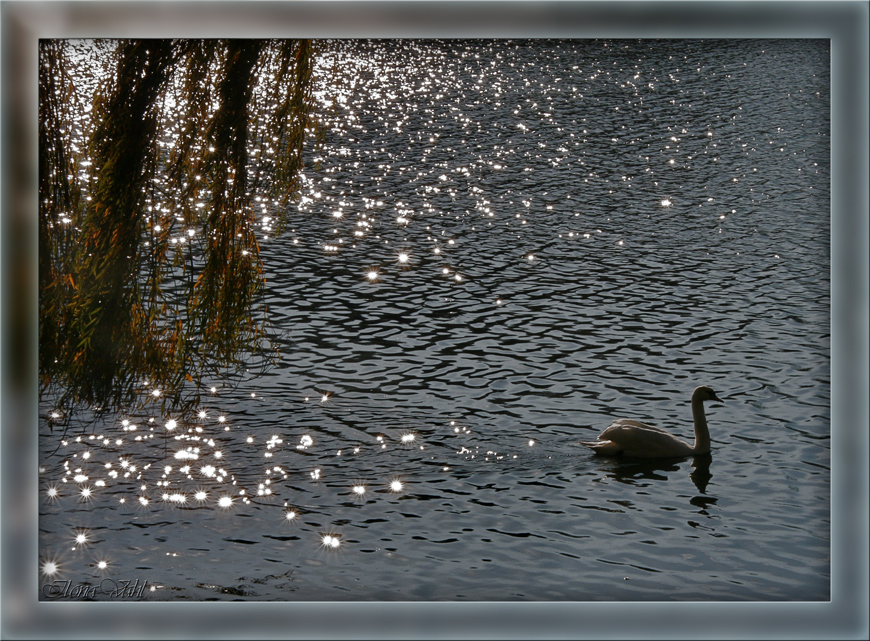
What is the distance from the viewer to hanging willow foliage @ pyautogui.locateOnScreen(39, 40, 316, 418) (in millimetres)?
6172

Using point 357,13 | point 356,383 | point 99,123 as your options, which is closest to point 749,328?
point 356,383

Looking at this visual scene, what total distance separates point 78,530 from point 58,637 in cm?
71

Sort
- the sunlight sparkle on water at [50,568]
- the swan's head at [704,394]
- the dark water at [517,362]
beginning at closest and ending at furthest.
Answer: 1. the sunlight sparkle on water at [50,568]
2. the dark water at [517,362]
3. the swan's head at [704,394]

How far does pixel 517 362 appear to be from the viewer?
9.53 meters

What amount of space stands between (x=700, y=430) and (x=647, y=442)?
0.45m

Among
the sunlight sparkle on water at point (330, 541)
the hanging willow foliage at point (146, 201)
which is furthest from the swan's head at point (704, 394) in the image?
the hanging willow foliage at point (146, 201)

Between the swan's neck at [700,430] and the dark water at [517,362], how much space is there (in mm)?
120

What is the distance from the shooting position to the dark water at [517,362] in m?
6.15

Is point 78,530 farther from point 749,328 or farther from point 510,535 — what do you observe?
point 749,328

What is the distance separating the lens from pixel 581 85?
14375 millimetres

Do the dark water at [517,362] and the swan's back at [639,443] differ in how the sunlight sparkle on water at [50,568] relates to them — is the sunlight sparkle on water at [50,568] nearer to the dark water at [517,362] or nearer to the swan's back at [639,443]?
the dark water at [517,362]

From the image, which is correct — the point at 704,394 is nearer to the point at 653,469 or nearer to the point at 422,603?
the point at 653,469

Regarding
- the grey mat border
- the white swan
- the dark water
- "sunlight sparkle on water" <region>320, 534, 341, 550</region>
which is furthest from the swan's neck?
"sunlight sparkle on water" <region>320, 534, 341, 550</region>

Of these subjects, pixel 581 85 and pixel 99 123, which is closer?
pixel 99 123
